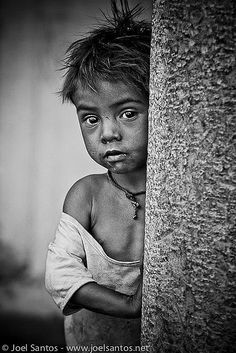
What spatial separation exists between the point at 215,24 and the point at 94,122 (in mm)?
701

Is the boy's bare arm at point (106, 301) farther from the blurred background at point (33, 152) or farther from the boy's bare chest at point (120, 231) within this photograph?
the blurred background at point (33, 152)

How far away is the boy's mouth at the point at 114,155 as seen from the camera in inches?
54.2

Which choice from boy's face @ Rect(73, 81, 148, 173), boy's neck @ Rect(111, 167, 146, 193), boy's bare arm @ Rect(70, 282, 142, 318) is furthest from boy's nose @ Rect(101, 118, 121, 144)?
boy's bare arm @ Rect(70, 282, 142, 318)

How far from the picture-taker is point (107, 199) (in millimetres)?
1678

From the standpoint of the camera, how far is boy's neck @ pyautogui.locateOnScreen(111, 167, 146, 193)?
1.62 meters

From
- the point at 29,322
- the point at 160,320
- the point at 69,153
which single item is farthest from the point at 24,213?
the point at 160,320

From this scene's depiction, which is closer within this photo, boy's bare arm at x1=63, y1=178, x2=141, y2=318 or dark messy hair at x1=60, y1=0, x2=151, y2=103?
boy's bare arm at x1=63, y1=178, x2=141, y2=318

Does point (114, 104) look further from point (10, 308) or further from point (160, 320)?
point (10, 308)

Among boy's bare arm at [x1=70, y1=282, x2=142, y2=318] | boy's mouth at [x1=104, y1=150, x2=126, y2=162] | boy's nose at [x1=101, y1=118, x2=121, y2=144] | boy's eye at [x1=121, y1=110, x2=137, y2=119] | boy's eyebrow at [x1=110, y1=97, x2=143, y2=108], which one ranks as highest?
boy's eyebrow at [x1=110, y1=97, x2=143, y2=108]

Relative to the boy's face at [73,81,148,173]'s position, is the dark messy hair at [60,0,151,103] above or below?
above

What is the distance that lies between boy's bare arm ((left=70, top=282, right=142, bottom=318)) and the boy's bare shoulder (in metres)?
0.33

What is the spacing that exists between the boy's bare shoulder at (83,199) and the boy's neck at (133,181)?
0.09m

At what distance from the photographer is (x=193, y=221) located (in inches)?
31.5

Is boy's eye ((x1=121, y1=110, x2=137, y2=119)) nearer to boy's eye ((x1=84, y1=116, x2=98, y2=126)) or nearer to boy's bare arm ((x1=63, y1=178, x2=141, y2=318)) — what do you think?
boy's eye ((x1=84, y1=116, x2=98, y2=126))
